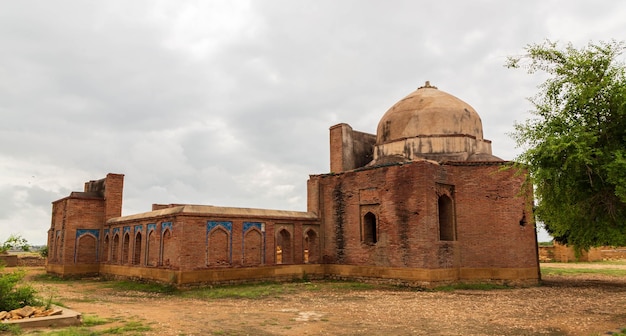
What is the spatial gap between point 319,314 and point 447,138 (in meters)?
11.1

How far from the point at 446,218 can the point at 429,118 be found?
4.59 m

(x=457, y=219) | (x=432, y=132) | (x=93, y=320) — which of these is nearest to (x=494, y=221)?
(x=457, y=219)

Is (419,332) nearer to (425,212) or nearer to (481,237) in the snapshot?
(425,212)

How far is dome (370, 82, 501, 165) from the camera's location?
19156 millimetres

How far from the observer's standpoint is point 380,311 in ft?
36.7

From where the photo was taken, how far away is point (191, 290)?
52.3ft

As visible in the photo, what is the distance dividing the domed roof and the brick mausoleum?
0.16ft

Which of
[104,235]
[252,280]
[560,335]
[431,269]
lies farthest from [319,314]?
[104,235]

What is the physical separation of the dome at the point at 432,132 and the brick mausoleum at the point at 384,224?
48 mm

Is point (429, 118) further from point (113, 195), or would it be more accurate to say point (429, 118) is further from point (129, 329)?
point (113, 195)

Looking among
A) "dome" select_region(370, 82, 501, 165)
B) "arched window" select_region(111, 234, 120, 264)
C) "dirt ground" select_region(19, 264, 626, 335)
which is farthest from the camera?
"arched window" select_region(111, 234, 120, 264)

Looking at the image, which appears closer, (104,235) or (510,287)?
(510,287)

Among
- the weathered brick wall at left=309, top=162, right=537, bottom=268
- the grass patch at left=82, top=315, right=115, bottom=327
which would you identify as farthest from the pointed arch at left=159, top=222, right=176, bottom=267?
the weathered brick wall at left=309, top=162, right=537, bottom=268

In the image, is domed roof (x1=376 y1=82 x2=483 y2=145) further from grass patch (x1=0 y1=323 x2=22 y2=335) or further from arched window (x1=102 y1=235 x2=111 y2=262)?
grass patch (x1=0 y1=323 x2=22 y2=335)
